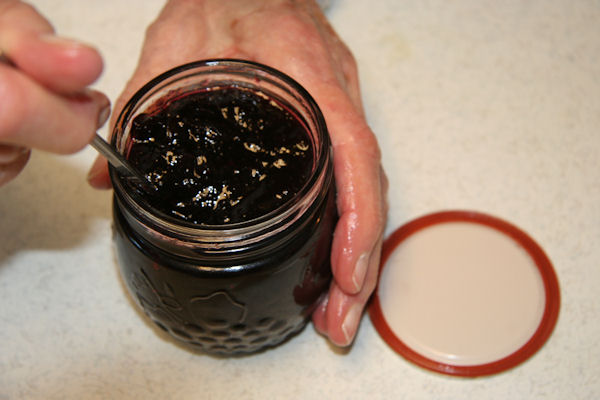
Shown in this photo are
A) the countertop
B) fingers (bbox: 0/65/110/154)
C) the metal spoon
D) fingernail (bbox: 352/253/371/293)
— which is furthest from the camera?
the countertop

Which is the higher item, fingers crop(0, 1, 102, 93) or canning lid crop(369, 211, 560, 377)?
fingers crop(0, 1, 102, 93)

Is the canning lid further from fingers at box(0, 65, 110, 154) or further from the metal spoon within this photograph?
fingers at box(0, 65, 110, 154)

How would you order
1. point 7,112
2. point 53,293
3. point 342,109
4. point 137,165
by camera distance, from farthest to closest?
1. point 53,293
2. point 342,109
3. point 137,165
4. point 7,112

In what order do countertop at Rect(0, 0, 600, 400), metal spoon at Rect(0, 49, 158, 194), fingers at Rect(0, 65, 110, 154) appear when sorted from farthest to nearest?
countertop at Rect(0, 0, 600, 400), metal spoon at Rect(0, 49, 158, 194), fingers at Rect(0, 65, 110, 154)

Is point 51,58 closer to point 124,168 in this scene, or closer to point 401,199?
point 124,168

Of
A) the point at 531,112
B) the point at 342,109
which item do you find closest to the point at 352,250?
the point at 342,109

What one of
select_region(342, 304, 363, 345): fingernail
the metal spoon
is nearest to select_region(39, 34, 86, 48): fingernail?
the metal spoon

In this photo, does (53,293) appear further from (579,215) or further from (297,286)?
(579,215)
